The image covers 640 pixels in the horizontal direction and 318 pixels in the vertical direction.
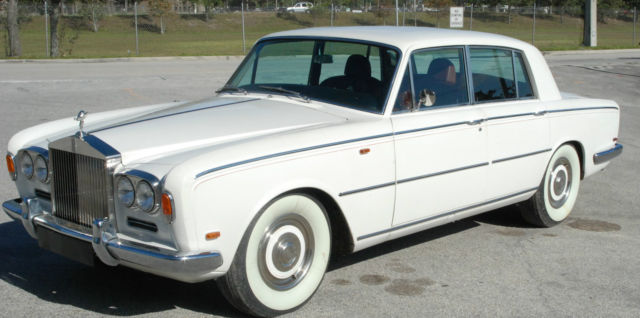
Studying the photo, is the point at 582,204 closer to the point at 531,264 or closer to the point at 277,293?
the point at 531,264

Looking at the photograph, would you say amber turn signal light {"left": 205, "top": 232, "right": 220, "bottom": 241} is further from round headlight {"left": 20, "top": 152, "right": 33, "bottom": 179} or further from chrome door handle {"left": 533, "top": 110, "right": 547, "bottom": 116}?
chrome door handle {"left": 533, "top": 110, "right": 547, "bottom": 116}

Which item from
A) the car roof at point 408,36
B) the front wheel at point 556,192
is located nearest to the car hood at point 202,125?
the car roof at point 408,36

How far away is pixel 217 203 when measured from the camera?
372 centimetres

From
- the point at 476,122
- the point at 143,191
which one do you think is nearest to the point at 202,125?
the point at 143,191

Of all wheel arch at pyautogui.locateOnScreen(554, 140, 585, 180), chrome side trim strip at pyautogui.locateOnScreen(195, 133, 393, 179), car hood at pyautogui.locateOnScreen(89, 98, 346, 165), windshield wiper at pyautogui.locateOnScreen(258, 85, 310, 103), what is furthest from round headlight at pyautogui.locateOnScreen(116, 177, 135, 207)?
wheel arch at pyautogui.locateOnScreen(554, 140, 585, 180)

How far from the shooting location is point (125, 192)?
12.6 ft

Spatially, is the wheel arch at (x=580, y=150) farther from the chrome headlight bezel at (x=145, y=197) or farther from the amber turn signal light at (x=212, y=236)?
the chrome headlight bezel at (x=145, y=197)

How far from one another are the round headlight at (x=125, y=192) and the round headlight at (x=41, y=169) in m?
0.79

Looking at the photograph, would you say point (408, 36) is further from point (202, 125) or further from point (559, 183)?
point (559, 183)

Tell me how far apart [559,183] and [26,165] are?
422 cm

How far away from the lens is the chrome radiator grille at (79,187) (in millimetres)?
3994

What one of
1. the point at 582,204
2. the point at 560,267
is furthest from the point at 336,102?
the point at 582,204

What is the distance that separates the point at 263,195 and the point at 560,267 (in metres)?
2.43

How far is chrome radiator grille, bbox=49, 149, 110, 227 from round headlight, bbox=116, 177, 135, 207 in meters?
0.09
